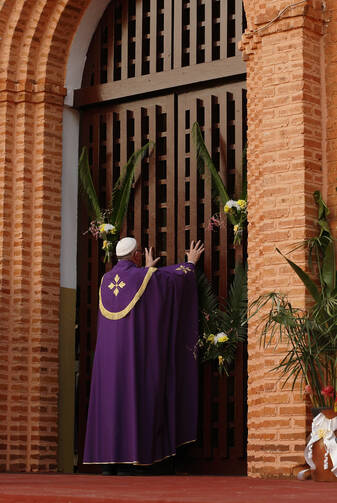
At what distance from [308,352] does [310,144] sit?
5.41 ft

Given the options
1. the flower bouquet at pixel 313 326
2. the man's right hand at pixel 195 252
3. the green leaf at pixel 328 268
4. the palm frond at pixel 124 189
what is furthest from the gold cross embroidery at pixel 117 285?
the green leaf at pixel 328 268

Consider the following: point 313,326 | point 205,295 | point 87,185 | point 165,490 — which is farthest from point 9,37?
point 165,490

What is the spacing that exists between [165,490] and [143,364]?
263 cm

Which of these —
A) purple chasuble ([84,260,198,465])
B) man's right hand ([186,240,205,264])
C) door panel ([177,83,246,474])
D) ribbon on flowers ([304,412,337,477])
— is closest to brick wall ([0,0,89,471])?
purple chasuble ([84,260,198,465])

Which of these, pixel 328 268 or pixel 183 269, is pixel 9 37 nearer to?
pixel 183 269

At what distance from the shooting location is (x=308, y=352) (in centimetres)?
761

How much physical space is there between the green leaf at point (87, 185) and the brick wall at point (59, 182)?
23 centimetres

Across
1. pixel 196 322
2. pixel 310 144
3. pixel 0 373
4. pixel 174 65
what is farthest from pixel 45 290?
pixel 310 144

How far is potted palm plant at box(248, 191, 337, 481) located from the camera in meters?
7.48

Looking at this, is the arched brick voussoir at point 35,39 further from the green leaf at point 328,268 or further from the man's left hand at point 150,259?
the green leaf at point 328,268

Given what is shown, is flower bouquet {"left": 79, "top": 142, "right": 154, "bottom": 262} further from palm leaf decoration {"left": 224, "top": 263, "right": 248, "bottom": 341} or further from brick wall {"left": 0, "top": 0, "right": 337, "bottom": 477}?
palm leaf decoration {"left": 224, "top": 263, "right": 248, "bottom": 341}

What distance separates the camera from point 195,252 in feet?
31.2

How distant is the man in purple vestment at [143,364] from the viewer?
900 centimetres

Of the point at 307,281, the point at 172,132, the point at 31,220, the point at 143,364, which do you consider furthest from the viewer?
the point at 31,220
